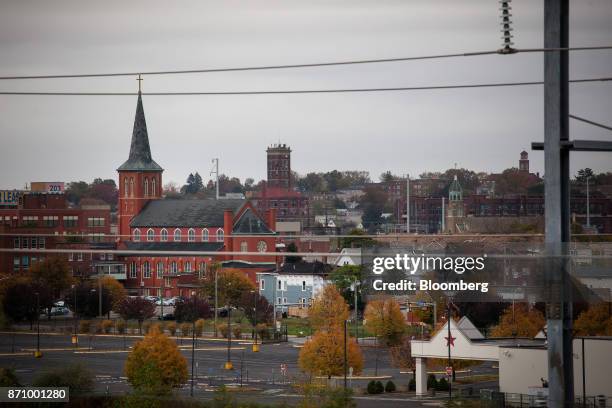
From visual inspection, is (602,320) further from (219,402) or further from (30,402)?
(30,402)

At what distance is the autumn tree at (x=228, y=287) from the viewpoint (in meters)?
30.9

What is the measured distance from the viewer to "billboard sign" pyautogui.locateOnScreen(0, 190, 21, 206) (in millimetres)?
27031

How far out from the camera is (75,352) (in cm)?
1969

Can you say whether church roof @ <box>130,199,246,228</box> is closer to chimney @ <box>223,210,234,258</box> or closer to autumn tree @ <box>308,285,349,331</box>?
chimney @ <box>223,210,234,258</box>

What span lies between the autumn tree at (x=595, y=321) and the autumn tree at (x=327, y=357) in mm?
3669

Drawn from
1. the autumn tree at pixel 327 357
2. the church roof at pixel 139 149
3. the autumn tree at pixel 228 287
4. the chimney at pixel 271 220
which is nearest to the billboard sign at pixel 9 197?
the autumn tree at pixel 228 287

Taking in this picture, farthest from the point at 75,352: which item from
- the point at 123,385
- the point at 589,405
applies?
the point at 589,405

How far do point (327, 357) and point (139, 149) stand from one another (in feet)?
101

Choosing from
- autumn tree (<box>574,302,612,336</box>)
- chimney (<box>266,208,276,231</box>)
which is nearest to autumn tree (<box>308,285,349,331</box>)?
autumn tree (<box>574,302,612,336</box>)

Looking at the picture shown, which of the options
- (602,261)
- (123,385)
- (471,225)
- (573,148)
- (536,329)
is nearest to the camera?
(573,148)

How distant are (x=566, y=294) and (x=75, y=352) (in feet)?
48.6

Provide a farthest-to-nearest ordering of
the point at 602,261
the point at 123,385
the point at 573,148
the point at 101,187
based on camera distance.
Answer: the point at 101,187 < the point at 123,385 < the point at 602,261 < the point at 573,148

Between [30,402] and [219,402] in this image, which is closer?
[30,402]

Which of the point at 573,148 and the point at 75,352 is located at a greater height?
the point at 573,148
